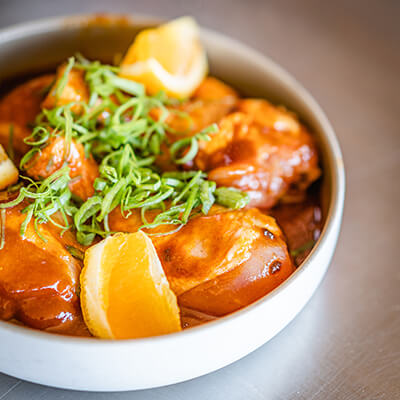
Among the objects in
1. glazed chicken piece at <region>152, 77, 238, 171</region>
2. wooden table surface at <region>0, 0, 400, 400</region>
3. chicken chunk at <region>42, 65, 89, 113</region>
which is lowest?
wooden table surface at <region>0, 0, 400, 400</region>

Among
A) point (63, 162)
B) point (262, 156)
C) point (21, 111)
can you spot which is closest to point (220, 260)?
point (262, 156)

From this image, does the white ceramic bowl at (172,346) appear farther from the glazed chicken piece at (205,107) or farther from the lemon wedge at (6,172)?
the lemon wedge at (6,172)

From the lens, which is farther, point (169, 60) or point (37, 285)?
point (169, 60)

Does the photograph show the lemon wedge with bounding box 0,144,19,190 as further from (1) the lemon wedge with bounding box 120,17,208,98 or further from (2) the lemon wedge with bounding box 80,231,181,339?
(1) the lemon wedge with bounding box 120,17,208,98

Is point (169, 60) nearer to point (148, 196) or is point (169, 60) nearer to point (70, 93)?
point (70, 93)

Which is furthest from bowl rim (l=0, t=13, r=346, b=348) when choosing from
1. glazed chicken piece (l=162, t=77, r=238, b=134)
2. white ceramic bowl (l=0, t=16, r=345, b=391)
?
glazed chicken piece (l=162, t=77, r=238, b=134)

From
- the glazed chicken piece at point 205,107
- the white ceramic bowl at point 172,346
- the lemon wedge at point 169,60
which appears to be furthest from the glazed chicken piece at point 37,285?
the lemon wedge at point 169,60

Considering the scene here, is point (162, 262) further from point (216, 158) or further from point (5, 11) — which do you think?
point (5, 11)
